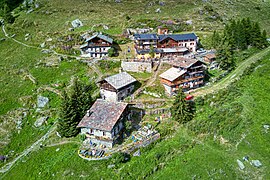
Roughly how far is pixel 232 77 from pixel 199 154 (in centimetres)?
3239

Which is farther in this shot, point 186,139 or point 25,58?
point 25,58

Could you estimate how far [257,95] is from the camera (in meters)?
67.8

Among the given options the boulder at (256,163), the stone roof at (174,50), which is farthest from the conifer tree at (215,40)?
the boulder at (256,163)

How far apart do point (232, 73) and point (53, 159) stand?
183 feet

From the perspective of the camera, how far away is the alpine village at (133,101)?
53625 mm

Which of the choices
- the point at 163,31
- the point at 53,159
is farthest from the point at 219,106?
the point at 163,31

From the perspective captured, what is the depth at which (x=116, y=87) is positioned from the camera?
67.9 meters

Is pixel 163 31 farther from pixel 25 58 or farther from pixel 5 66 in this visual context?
pixel 5 66

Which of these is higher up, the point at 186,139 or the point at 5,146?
the point at 186,139

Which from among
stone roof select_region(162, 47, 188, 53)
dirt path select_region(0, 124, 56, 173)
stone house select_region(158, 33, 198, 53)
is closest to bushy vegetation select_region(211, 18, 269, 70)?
stone house select_region(158, 33, 198, 53)

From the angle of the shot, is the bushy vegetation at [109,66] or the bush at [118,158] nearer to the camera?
the bush at [118,158]

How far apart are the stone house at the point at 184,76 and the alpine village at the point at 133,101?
11.6 inches

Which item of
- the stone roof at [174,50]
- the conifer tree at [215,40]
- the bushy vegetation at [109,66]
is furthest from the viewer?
the conifer tree at [215,40]

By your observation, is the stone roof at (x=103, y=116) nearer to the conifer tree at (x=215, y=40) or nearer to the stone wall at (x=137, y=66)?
the stone wall at (x=137, y=66)
